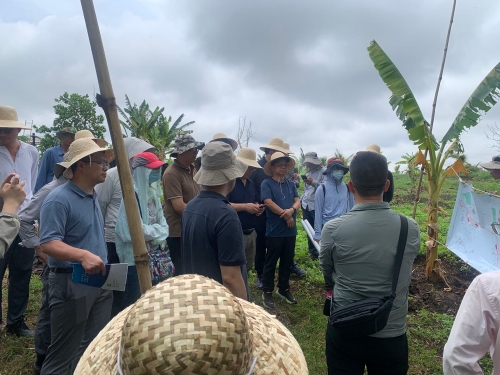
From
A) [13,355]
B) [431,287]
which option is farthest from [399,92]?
[13,355]

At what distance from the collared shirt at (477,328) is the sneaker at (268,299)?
3.22 meters

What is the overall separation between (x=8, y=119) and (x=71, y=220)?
1896 millimetres

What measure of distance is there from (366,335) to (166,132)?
2050cm

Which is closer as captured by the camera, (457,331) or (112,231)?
(457,331)

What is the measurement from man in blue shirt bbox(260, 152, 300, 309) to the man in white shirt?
8.67ft

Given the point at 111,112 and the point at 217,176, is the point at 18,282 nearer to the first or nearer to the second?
the point at 217,176

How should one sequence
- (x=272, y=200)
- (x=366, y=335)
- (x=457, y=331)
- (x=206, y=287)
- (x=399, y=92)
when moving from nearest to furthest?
(x=206, y=287) → (x=457, y=331) → (x=366, y=335) → (x=272, y=200) → (x=399, y=92)

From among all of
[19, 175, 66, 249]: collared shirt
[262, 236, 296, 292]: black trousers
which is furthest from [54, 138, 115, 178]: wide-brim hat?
[262, 236, 296, 292]: black trousers

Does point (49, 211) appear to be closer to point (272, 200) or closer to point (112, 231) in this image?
point (112, 231)

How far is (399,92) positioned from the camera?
17.3ft

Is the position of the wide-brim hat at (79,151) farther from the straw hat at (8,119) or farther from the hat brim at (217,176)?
the straw hat at (8,119)

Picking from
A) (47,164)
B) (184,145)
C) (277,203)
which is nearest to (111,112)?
(184,145)

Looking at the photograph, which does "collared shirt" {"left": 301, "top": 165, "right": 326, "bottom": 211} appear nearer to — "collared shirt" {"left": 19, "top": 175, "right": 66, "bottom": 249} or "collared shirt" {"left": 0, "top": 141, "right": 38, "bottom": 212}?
"collared shirt" {"left": 0, "top": 141, "right": 38, "bottom": 212}

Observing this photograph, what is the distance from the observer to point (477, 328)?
4.71ft
